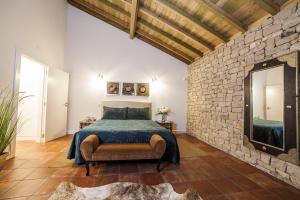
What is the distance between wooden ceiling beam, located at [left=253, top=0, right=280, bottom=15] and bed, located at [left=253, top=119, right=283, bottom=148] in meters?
1.66

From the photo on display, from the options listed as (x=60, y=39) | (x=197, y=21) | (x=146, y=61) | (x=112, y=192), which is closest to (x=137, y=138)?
(x=112, y=192)

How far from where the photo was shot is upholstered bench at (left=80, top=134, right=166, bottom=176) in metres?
2.15

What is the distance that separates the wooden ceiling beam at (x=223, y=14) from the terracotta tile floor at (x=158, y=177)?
2.53m

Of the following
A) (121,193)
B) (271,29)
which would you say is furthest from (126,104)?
(271,29)

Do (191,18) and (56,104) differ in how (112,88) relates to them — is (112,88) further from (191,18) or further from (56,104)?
(191,18)

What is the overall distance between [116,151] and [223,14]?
2982 millimetres

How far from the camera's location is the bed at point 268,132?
2.13 meters

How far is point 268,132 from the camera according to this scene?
2.33 metres

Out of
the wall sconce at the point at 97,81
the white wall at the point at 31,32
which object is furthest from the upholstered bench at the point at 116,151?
the wall sconce at the point at 97,81

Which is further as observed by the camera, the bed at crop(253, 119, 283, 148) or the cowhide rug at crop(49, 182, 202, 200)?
the bed at crop(253, 119, 283, 148)

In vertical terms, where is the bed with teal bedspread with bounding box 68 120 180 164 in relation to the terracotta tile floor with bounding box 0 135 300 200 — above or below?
above

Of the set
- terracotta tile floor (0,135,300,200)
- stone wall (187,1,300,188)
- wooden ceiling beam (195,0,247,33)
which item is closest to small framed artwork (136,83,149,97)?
stone wall (187,1,300,188)

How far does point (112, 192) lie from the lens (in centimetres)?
170

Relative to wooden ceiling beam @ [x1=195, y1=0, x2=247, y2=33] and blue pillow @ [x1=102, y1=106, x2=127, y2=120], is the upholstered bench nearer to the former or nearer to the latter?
blue pillow @ [x1=102, y1=106, x2=127, y2=120]
